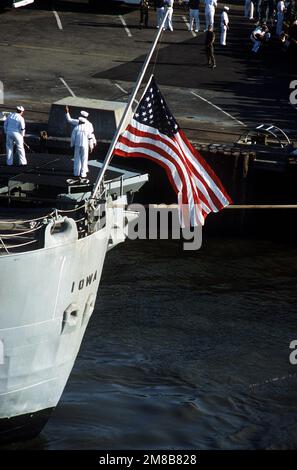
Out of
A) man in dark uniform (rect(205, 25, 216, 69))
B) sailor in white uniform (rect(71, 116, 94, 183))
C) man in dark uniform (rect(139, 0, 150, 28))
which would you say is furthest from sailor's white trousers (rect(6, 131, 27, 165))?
man in dark uniform (rect(139, 0, 150, 28))

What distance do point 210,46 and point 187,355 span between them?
21220 millimetres

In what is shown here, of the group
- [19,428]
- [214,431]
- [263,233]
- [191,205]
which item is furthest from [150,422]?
[263,233]

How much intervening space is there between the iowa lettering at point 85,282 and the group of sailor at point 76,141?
5.14 m

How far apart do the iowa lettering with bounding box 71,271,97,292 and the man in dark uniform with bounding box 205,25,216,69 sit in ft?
78.3

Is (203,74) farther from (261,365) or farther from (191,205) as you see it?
(191,205)

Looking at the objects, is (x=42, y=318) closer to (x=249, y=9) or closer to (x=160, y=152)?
(x=160, y=152)

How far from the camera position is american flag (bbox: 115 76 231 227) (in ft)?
72.0

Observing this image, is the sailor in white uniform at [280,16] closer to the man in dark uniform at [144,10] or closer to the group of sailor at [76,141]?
the man in dark uniform at [144,10]

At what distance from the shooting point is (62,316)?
843 inches

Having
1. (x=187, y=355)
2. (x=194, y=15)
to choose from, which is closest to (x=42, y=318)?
(x=187, y=355)

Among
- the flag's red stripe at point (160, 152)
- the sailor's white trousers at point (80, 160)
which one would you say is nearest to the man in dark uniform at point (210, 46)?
the sailor's white trousers at point (80, 160)

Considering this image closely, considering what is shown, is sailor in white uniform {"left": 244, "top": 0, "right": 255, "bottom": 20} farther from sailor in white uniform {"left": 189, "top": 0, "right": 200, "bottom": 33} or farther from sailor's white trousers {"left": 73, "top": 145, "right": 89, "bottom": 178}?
sailor's white trousers {"left": 73, "top": 145, "right": 89, "bottom": 178}

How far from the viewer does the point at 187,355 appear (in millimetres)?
26641

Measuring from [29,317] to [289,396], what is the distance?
7.40 m
